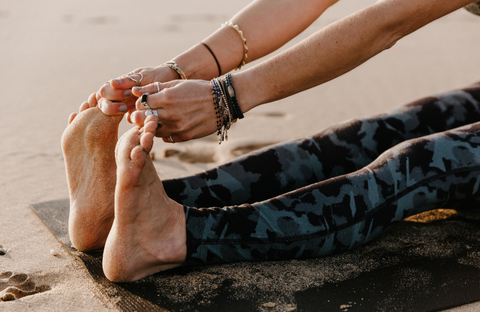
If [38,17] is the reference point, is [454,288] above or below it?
below

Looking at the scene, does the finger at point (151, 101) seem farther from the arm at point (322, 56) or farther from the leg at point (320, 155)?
the leg at point (320, 155)

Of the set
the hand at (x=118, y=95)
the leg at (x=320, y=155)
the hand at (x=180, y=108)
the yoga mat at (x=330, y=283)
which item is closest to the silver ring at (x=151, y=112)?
the hand at (x=180, y=108)

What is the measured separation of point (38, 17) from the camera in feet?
16.2

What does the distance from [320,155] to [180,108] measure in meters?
0.46

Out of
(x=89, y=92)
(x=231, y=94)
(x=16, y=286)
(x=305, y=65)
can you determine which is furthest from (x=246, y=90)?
(x=89, y=92)

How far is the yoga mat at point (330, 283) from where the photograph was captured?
2.95 feet

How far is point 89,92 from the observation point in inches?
102

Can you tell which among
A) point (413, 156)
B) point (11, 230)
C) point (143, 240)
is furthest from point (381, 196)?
point (11, 230)

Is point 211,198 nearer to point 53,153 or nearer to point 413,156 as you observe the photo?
point 413,156

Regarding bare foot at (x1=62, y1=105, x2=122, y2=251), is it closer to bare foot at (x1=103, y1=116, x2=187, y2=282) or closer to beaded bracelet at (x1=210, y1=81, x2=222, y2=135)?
bare foot at (x1=103, y1=116, x2=187, y2=282)

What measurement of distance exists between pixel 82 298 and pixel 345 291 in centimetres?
56

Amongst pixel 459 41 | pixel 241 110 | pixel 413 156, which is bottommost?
pixel 459 41

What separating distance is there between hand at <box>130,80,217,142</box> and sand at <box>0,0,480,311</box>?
0.39m

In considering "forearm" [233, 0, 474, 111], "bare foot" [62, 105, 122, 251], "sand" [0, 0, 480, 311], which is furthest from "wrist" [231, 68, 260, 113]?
"sand" [0, 0, 480, 311]
